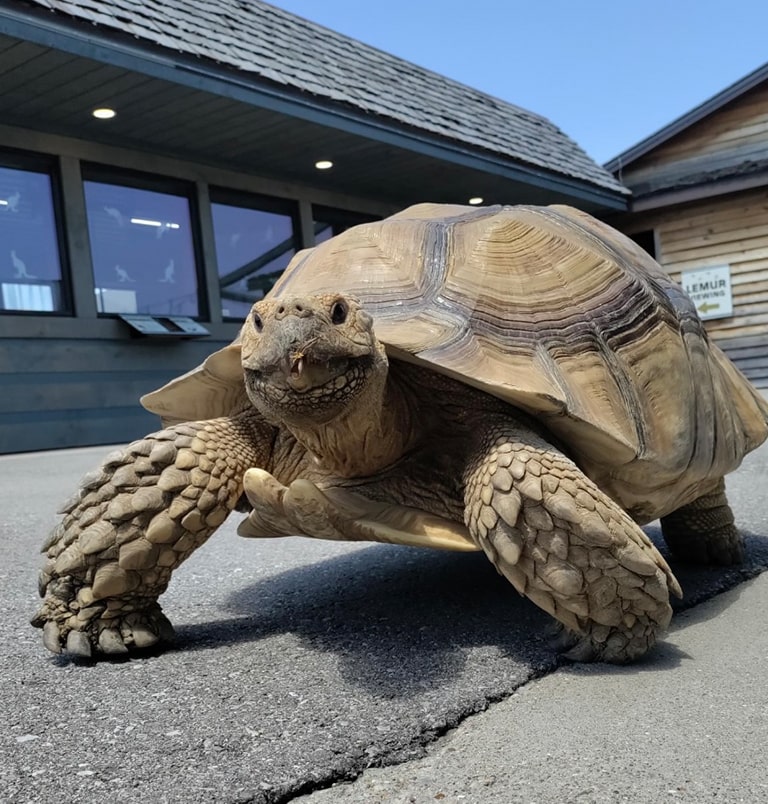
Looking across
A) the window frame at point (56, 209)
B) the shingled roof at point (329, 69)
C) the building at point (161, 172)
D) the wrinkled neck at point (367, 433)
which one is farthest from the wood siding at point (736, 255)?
the wrinkled neck at point (367, 433)

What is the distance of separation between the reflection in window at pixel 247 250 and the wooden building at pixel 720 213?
4.97 m

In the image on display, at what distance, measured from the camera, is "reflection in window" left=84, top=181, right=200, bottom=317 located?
7.21 m

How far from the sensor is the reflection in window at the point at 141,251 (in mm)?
7215

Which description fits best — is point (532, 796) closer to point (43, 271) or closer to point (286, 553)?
point (286, 553)

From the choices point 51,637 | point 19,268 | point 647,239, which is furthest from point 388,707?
point 647,239

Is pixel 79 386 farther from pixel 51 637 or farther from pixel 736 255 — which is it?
A: pixel 736 255

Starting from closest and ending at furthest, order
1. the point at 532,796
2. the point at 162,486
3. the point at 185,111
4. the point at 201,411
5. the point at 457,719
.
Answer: the point at 532,796, the point at 457,719, the point at 162,486, the point at 201,411, the point at 185,111

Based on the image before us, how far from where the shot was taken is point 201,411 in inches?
95.3

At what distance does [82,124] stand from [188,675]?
6.04 m

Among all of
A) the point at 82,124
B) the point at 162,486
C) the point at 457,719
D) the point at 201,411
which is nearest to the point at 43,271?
the point at 82,124

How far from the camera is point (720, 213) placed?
34.8ft

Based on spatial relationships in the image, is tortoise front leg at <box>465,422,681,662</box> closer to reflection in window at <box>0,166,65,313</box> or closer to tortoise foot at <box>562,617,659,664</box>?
tortoise foot at <box>562,617,659,664</box>

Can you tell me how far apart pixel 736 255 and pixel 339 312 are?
404 inches

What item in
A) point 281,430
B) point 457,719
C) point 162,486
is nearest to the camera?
point 457,719
